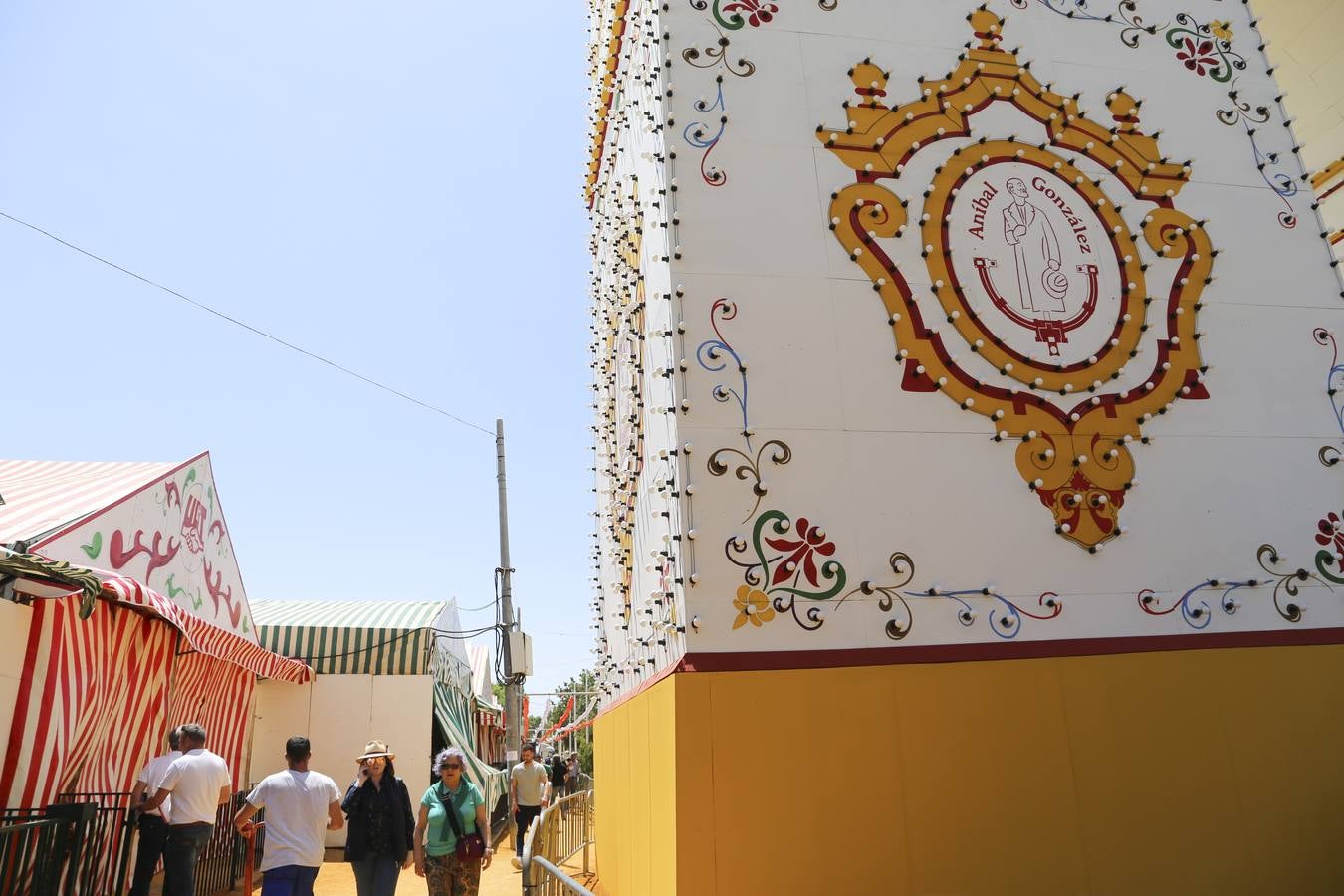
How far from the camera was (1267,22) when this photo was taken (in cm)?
994

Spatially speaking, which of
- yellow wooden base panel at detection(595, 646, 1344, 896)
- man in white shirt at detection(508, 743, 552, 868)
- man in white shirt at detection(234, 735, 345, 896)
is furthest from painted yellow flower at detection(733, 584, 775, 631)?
man in white shirt at detection(508, 743, 552, 868)

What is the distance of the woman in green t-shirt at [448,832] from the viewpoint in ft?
18.7

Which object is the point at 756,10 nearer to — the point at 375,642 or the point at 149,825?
the point at 149,825

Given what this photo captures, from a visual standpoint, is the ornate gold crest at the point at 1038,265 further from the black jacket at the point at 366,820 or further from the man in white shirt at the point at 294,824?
the man in white shirt at the point at 294,824

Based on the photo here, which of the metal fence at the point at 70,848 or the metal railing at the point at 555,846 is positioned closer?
the metal railing at the point at 555,846

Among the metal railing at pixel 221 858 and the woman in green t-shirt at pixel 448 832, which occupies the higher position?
the woman in green t-shirt at pixel 448 832

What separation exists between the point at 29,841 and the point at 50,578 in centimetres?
168

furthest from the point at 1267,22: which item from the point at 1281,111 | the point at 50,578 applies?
the point at 50,578

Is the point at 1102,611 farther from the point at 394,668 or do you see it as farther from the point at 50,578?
the point at 394,668

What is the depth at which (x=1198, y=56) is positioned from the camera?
22.5 ft

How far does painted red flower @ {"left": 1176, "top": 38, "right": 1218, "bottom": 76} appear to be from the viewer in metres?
6.82

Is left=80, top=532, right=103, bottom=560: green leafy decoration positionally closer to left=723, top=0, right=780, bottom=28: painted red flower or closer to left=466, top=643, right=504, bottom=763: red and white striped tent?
left=723, top=0, right=780, bottom=28: painted red flower

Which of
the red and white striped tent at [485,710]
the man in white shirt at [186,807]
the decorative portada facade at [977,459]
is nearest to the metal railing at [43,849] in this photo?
the man in white shirt at [186,807]

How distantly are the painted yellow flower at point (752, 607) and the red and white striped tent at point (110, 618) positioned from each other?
14.5 feet
